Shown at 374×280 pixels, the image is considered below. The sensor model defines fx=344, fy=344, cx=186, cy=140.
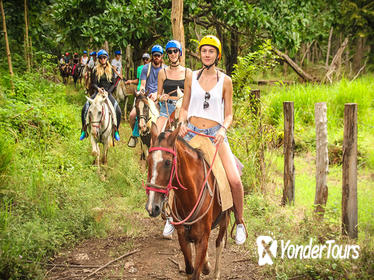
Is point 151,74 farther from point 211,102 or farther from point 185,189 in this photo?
point 185,189

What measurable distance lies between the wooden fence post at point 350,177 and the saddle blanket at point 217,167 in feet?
8.37

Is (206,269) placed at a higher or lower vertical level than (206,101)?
lower

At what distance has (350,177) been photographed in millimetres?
5645

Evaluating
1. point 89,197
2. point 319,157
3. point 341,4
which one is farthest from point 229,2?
point 341,4

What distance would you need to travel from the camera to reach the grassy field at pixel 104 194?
488 centimetres

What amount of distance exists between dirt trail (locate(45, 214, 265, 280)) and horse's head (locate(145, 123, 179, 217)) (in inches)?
85.5

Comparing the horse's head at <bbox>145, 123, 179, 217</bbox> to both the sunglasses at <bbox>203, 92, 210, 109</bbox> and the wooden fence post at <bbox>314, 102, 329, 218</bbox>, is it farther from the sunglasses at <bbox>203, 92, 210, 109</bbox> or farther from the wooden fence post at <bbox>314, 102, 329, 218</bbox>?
the wooden fence post at <bbox>314, 102, 329, 218</bbox>

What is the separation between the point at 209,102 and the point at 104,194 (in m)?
4.02

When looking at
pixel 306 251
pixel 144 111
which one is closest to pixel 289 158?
pixel 306 251

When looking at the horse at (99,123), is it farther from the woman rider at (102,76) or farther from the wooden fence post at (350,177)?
the wooden fence post at (350,177)

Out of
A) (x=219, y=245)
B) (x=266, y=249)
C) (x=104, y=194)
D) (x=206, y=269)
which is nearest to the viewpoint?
(x=206, y=269)

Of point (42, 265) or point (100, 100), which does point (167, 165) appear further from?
point (100, 100)

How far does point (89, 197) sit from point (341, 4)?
1649 centimetres

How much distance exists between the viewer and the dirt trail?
4.98 m
